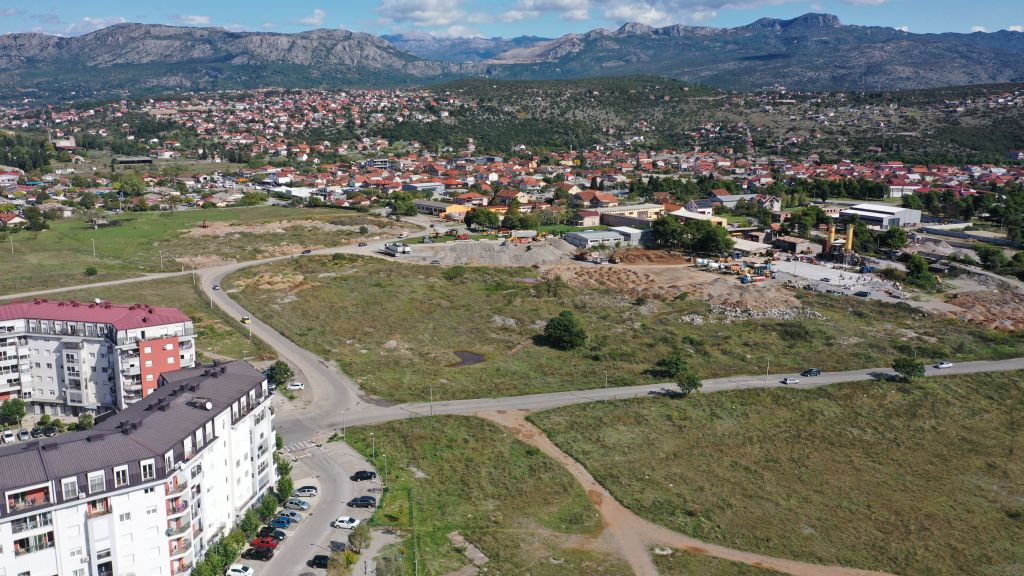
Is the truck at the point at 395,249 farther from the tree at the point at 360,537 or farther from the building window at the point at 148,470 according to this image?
the building window at the point at 148,470

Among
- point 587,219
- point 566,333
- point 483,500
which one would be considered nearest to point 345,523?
point 483,500

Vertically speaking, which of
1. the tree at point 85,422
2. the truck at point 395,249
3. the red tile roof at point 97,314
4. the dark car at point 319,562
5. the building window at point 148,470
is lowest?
the dark car at point 319,562

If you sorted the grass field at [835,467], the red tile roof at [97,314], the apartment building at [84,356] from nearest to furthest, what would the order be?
the grass field at [835,467], the apartment building at [84,356], the red tile roof at [97,314]

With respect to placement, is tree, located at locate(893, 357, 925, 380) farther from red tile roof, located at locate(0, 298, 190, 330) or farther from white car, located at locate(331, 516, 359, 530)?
red tile roof, located at locate(0, 298, 190, 330)

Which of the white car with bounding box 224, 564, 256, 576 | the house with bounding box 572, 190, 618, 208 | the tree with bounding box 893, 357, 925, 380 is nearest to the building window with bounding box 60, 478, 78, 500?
the white car with bounding box 224, 564, 256, 576

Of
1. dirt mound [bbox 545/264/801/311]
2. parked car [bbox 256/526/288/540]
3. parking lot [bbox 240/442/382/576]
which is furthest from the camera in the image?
dirt mound [bbox 545/264/801/311]

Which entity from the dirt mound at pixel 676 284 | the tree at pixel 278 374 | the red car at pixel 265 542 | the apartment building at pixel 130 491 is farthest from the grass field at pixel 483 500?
the dirt mound at pixel 676 284
